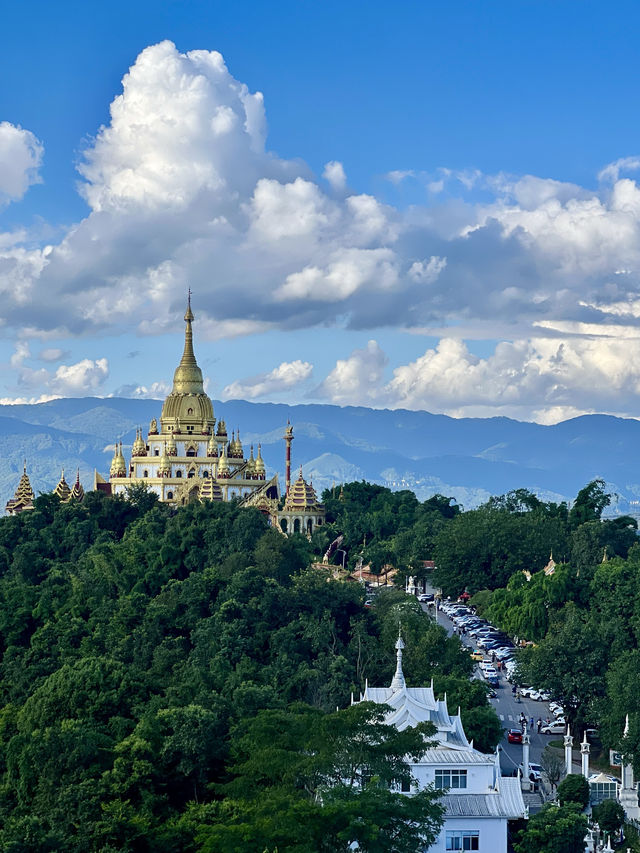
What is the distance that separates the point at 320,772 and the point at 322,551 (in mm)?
63100

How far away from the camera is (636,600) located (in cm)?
7600

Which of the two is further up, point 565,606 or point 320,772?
point 565,606

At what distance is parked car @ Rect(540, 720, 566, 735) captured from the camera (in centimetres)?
6562

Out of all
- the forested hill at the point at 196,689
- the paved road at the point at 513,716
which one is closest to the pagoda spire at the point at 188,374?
the forested hill at the point at 196,689

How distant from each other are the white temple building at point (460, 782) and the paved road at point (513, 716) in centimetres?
872

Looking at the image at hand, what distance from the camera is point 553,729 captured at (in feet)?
216

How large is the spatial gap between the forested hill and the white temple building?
3.11 m

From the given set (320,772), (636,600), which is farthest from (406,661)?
(320,772)

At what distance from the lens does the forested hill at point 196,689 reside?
42.5 m

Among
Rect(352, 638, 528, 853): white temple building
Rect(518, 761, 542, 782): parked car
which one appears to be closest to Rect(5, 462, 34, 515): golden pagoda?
Rect(518, 761, 542, 782): parked car

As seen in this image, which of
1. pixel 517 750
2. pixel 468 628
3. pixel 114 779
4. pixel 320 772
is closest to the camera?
pixel 320 772

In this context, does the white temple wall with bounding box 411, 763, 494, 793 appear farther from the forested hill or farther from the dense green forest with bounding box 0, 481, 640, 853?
the forested hill

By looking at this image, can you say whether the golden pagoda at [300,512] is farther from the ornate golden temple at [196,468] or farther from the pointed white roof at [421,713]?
the pointed white roof at [421,713]

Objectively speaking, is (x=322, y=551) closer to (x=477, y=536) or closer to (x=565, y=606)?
(x=477, y=536)
